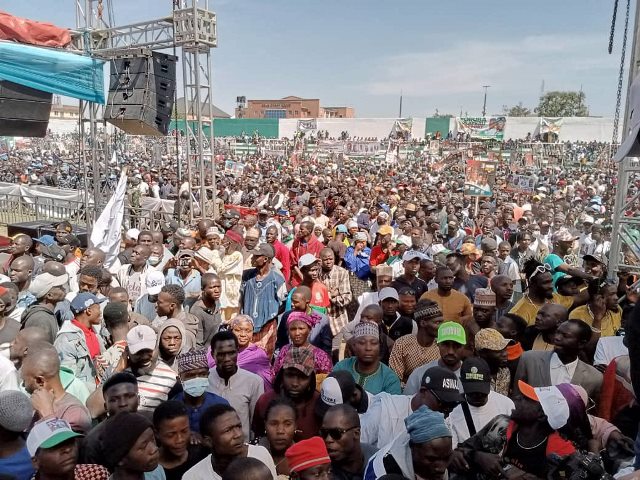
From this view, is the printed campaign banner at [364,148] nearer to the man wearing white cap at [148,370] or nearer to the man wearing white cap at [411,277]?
the man wearing white cap at [411,277]

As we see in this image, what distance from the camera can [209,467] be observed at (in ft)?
8.63

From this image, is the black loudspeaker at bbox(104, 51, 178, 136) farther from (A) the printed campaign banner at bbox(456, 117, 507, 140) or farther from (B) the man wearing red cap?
(A) the printed campaign banner at bbox(456, 117, 507, 140)

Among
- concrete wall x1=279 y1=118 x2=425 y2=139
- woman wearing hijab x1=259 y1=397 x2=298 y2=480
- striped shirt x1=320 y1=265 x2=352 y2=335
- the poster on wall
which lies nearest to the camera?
woman wearing hijab x1=259 y1=397 x2=298 y2=480

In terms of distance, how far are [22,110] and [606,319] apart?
32.2 ft

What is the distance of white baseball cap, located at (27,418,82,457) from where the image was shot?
Answer: 2.31 meters

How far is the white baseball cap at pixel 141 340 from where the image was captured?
343cm

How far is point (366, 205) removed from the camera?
41.0 feet

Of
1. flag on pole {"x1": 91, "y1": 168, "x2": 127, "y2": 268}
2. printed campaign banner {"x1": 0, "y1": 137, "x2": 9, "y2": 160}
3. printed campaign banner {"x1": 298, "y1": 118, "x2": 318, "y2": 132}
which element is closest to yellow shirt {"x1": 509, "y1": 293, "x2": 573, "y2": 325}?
flag on pole {"x1": 91, "y1": 168, "x2": 127, "y2": 268}

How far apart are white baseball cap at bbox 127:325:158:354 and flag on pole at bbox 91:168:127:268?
4242mm

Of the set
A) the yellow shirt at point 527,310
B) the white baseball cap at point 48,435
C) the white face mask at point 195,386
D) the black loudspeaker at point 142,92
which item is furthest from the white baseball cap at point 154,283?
the black loudspeaker at point 142,92

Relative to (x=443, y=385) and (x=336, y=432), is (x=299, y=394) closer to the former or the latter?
(x=336, y=432)

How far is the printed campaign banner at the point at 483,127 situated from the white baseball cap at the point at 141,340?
97.3 feet

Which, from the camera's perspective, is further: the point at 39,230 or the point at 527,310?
the point at 39,230

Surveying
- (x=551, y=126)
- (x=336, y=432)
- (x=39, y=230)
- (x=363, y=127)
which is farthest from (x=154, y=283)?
(x=363, y=127)
